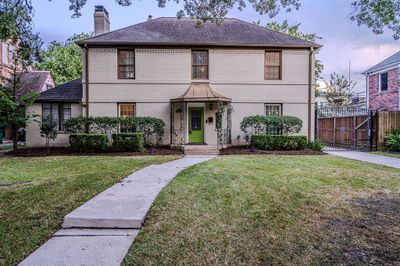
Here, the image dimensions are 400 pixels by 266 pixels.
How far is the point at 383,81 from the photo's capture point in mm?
22062

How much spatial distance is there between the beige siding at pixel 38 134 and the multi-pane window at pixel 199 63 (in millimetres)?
6406

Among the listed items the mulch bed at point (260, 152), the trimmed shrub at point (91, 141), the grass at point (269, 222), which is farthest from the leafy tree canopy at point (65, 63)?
the grass at point (269, 222)

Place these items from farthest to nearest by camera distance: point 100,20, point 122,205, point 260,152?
point 100,20, point 260,152, point 122,205

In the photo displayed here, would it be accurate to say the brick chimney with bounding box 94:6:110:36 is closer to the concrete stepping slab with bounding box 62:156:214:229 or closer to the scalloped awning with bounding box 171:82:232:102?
the scalloped awning with bounding box 171:82:232:102

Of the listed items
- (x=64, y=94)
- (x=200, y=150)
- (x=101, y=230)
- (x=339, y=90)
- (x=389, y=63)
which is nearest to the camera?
(x=101, y=230)

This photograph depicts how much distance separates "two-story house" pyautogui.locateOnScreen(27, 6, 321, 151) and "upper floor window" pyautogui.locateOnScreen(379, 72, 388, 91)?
1050 cm

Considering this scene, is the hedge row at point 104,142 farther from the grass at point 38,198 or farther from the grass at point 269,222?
the grass at point 269,222

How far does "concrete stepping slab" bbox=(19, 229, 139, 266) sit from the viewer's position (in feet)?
9.95

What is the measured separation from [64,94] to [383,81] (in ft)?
74.3

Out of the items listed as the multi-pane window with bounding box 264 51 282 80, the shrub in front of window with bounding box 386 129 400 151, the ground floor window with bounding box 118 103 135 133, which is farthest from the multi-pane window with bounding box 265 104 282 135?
the ground floor window with bounding box 118 103 135 133

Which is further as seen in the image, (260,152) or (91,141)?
(260,152)

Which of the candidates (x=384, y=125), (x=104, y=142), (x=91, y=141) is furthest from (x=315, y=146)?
(x=91, y=141)

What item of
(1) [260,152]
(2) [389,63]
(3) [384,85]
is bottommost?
(1) [260,152]

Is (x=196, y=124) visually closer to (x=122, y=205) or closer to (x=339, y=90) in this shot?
(x=122, y=205)
